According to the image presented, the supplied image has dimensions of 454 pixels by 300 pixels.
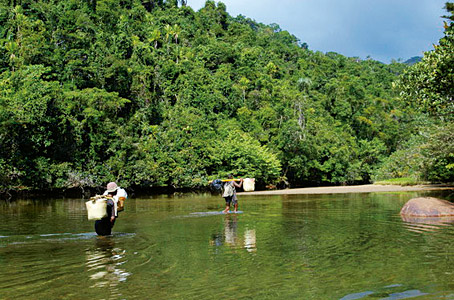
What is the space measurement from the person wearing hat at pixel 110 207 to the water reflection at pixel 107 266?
95 cm

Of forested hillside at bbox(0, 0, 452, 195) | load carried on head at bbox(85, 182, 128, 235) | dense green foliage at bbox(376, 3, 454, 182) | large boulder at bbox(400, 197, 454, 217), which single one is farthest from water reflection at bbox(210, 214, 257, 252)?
forested hillside at bbox(0, 0, 452, 195)

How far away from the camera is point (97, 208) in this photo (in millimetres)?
12430

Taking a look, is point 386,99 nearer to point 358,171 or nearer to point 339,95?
point 339,95

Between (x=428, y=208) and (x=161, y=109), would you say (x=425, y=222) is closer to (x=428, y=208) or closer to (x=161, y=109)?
(x=428, y=208)

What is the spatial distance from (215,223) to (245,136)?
4211 centimetres

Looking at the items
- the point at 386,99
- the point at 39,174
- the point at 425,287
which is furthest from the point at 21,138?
the point at 386,99

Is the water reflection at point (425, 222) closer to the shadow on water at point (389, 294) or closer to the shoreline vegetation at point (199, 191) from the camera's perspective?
the shadow on water at point (389, 294)

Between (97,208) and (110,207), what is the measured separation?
59 cm

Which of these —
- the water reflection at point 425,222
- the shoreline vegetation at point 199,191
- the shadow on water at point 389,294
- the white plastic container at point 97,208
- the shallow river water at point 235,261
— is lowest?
the shadow on water at point 389,294

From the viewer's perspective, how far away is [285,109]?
66625 mm

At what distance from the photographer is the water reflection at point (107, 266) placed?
7645 millimetres

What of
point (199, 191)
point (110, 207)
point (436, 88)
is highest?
point (436, 88)

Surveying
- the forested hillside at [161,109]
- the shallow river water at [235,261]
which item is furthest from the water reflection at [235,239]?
the forested hillside at [161,109]

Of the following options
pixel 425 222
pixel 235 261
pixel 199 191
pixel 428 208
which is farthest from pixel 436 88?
pixel 199 191
